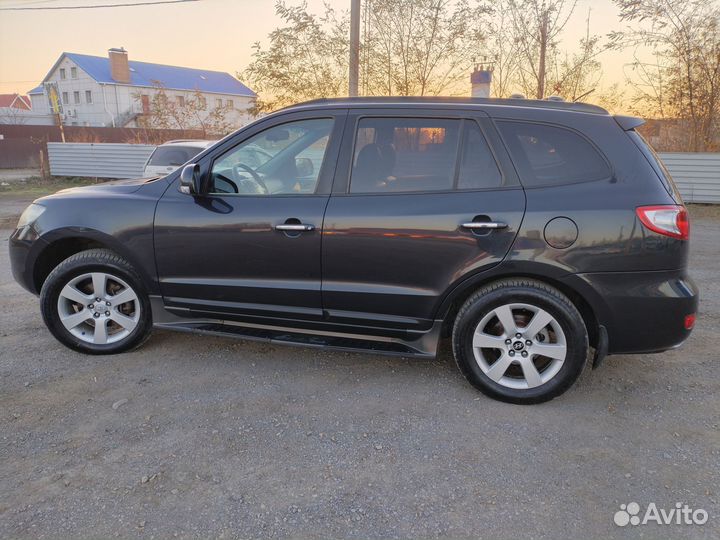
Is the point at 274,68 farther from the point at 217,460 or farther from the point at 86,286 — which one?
the point at 217,460

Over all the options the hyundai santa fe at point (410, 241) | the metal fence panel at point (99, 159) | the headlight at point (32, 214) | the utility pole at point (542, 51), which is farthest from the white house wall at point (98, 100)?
the hyundai santa fe at point (410, 241)

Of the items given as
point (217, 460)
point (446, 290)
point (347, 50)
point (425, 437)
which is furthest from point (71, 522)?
point (347, 50)

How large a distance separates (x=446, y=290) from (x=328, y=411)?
1.00 m

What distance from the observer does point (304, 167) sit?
3.46 m

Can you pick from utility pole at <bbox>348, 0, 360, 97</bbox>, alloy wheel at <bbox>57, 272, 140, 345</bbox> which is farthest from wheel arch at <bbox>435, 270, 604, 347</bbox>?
utility pole at <bbox>348, 0, 360, 97</bbox>

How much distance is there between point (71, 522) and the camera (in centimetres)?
221

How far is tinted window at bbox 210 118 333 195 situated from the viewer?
3420 millimetres

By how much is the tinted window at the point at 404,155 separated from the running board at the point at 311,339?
0.94 metres

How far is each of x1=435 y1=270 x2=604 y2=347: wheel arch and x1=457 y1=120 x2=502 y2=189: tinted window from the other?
0.54 meters

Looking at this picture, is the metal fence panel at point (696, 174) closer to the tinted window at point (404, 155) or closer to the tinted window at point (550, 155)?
the tinted window at point (550, 155)

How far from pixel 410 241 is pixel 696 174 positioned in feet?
38.1

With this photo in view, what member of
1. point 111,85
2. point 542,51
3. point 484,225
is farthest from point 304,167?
point 111,85

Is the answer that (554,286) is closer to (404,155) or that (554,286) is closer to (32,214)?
(404,155)

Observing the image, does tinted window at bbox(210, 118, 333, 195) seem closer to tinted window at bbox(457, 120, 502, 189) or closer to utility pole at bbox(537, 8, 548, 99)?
tinted window at bbox(457, 120, 502, 189)
